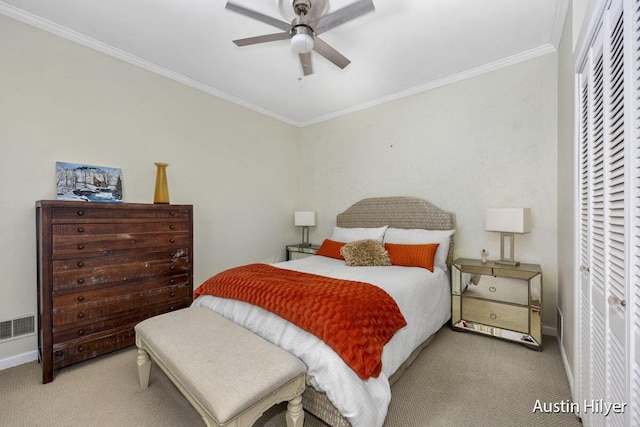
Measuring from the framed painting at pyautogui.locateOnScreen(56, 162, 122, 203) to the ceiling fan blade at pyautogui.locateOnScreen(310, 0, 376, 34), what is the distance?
91.6 inches

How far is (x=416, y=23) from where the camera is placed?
226 cm

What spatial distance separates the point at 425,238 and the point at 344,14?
2243 mm

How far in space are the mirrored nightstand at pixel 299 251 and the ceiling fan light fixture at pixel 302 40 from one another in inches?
105

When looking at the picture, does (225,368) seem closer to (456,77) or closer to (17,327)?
(17,327)

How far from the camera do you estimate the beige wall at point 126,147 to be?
→ 2.18 m

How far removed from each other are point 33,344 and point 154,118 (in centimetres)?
232

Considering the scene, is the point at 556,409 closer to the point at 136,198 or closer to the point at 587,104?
the point at 587,104

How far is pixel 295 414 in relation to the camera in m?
1.33

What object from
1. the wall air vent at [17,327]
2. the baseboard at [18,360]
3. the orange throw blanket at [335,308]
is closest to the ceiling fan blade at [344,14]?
the orange throw blanket at [335,308]

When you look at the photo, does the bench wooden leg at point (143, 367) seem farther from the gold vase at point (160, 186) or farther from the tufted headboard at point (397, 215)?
the tufted headboard at point (397, 215)

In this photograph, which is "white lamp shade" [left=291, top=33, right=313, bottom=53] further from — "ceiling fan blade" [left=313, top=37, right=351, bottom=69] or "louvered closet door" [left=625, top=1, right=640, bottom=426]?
"louvered closet door" [left=625, top=1, right=640, bottom=426]

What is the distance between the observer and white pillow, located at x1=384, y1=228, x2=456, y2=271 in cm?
289

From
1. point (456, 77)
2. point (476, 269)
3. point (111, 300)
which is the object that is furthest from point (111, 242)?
point (456, 77)

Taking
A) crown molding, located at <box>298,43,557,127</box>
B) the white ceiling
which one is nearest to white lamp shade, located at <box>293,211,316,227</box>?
crown molding, located at <box>298,43,557,127</box>
